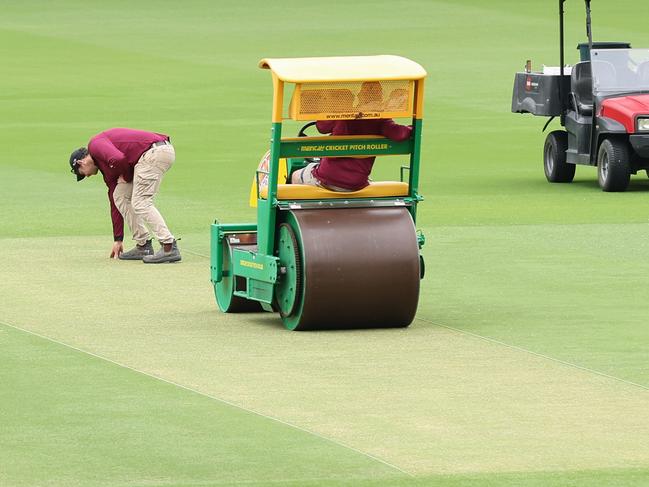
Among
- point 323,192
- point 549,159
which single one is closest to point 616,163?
point 549,159

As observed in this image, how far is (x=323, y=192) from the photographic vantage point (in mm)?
13656

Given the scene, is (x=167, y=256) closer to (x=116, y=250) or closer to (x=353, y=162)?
(x=116, y=250)

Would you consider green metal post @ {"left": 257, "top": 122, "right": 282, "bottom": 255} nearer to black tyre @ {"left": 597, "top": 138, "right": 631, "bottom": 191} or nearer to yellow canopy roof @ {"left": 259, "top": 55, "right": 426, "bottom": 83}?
yellow canopy roof @ {"left": 259, "top": 55, "right": 426, "bottom": 83}

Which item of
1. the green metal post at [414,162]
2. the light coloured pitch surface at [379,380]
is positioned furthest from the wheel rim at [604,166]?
the green metal post at [414,162]

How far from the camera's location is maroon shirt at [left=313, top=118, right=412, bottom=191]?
13719 millimetres

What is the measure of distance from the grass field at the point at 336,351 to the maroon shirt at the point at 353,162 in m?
1.09

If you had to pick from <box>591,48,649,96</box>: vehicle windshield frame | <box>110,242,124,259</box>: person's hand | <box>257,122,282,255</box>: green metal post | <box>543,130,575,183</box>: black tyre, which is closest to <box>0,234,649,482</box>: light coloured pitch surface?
<box>257,122,282,255</box>: green metal post

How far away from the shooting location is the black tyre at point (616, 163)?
23453mm

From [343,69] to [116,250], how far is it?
4.89 m

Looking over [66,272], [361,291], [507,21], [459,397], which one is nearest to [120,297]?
[66,272]

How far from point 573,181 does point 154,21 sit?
3263cm

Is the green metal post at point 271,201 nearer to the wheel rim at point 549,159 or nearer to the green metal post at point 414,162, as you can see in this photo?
the green metal post at point 414,162

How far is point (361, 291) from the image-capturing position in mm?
13148

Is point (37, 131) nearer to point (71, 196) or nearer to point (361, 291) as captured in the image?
point (71, 196)
